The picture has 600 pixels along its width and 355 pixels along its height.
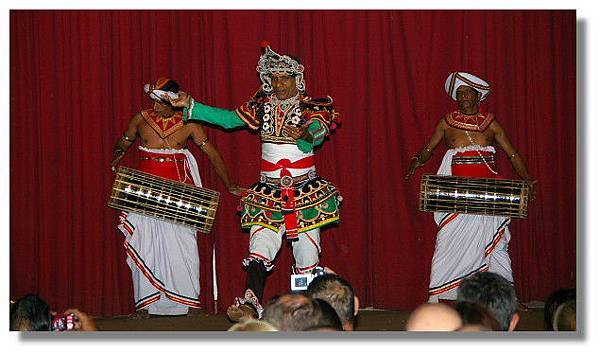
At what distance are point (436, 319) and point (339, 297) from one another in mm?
598

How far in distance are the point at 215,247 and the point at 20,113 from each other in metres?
1.48

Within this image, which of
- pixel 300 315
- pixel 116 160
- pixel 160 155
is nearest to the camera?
pixel 300 315

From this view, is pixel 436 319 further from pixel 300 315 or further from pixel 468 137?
pixel 468 137

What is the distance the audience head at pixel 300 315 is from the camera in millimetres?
3398

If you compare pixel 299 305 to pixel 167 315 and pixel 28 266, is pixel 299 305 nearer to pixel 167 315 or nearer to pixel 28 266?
pixel 167 315

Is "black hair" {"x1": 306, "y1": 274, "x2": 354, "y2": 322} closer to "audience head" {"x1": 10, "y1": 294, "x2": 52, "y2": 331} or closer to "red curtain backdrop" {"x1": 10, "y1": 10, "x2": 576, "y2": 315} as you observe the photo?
"audience head" {"x1": 10, "y1": 294, "x2": 52, "y2": 331}

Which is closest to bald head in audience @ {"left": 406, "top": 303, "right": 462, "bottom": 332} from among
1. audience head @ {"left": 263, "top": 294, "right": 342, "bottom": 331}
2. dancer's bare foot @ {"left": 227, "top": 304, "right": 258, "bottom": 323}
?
audience head @ {"left": 263, "top": 294, "right": 342, "bottom": 331}

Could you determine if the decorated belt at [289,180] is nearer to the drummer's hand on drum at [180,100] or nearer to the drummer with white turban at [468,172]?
the drummer's hand on drum at [180,100]

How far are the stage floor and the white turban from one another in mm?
1377

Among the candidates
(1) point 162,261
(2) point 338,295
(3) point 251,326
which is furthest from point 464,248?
(3) point 251,326

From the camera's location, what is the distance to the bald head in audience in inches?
131

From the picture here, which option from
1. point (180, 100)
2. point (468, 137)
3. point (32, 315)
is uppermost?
point (180, 100)

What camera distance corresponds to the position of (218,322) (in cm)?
609

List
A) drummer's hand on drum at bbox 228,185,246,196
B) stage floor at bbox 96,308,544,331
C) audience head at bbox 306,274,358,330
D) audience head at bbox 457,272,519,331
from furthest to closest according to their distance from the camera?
drummer's hand on drum at bbox 228,185,246,196 < stage floor at bbox 96,308,544,331 < audience head at bbox 306,274,358,330 < audience head at bbox 457,272,519,331
